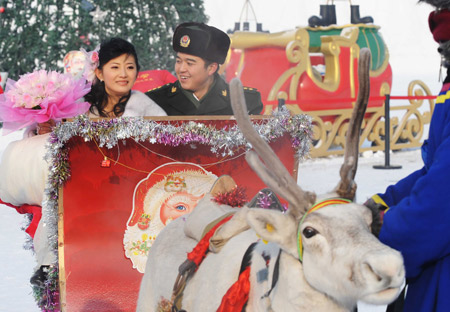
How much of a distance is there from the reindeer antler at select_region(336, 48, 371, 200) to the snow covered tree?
1228 cm

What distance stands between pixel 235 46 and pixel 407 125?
13.5 feet

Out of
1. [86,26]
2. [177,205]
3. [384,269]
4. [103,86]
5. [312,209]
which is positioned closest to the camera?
[384,269]

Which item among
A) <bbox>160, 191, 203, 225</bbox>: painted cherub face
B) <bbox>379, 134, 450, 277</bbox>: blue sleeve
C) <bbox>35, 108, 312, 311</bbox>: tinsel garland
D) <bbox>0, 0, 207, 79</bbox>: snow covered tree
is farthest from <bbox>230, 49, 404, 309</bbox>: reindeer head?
<bbox>0, 0, 207, 79</bbox>: snow covered tree

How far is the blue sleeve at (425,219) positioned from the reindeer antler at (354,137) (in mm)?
167

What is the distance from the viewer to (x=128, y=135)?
3.28 metres

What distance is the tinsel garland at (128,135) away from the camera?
3.26 m

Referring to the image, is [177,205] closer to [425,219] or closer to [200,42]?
[200,42]

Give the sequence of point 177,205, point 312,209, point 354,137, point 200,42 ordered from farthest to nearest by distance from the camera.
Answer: point 200,42 → point 177,205 → point 354,137 → point 312,209

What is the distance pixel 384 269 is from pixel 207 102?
2600mm

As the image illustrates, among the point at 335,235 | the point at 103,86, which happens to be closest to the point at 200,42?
the point at 103,86

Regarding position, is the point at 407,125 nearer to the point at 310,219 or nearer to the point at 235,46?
the point at 235,46

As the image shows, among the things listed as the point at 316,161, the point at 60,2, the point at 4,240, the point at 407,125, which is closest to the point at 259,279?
the point at 4,240

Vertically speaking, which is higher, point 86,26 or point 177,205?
point 86,26

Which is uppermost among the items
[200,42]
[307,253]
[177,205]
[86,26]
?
[86,26]
